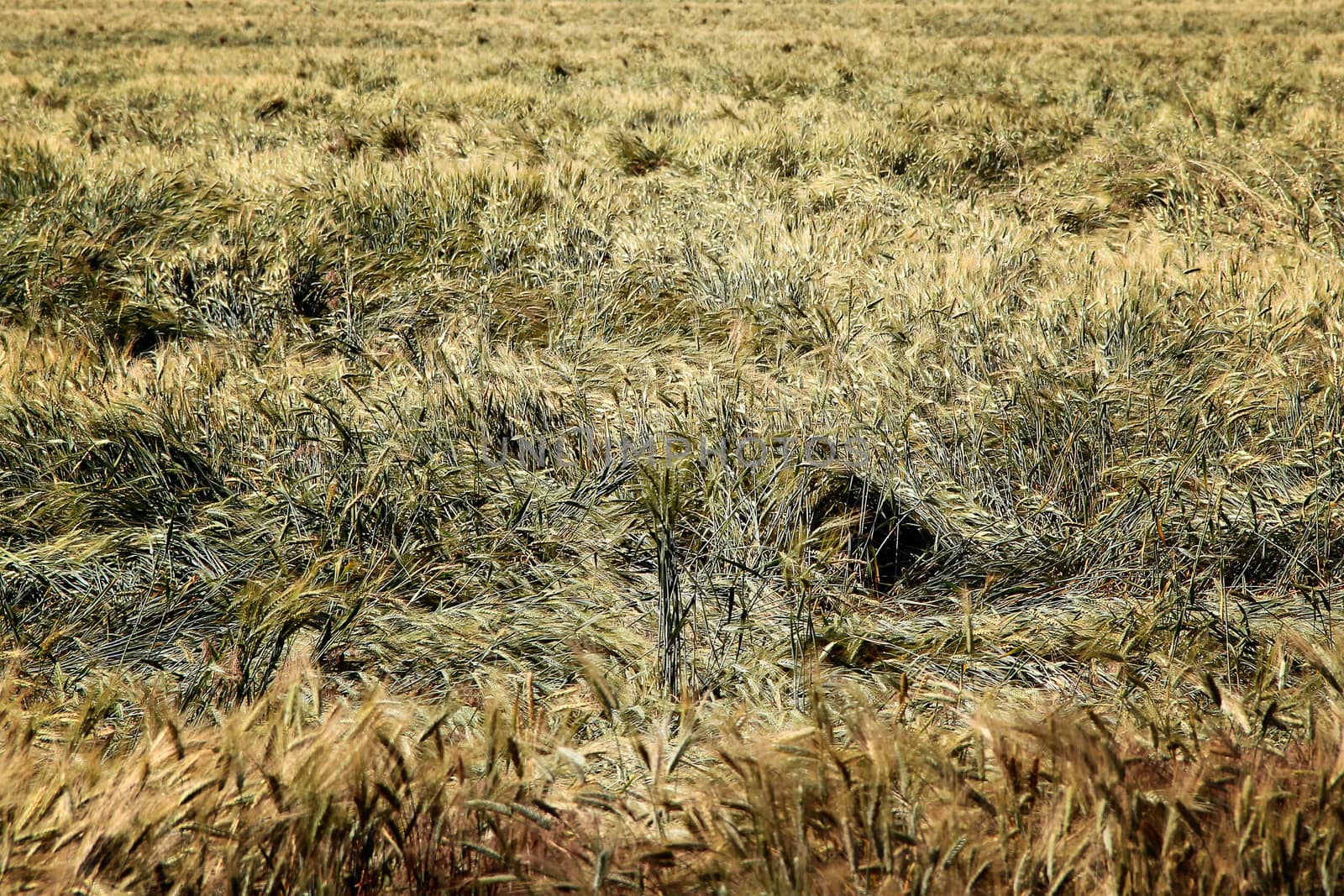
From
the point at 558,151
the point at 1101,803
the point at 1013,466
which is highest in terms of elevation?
the point at 558,151

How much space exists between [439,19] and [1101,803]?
26.3 m

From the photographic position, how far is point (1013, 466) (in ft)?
7.08

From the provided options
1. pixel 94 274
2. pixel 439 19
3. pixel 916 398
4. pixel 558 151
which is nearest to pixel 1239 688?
pixel 916 398

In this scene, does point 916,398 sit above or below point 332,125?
below

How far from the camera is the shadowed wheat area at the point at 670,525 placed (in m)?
0.99

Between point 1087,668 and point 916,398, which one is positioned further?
point 916,398

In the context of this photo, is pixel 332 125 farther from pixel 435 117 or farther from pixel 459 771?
pixel 459 771

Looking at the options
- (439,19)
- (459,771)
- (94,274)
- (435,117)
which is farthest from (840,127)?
(439,19)

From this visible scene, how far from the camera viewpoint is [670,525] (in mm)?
1772

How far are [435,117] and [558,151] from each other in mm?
1909

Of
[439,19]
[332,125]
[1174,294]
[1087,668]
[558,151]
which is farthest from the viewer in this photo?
[439,19]

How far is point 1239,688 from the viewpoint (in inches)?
58.2

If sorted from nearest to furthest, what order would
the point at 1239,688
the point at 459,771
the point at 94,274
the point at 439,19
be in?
the point at 459,771, the point at 1239,688, the point at 94,274, the point at 439,19

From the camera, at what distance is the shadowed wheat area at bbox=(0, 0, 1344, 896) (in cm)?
99
